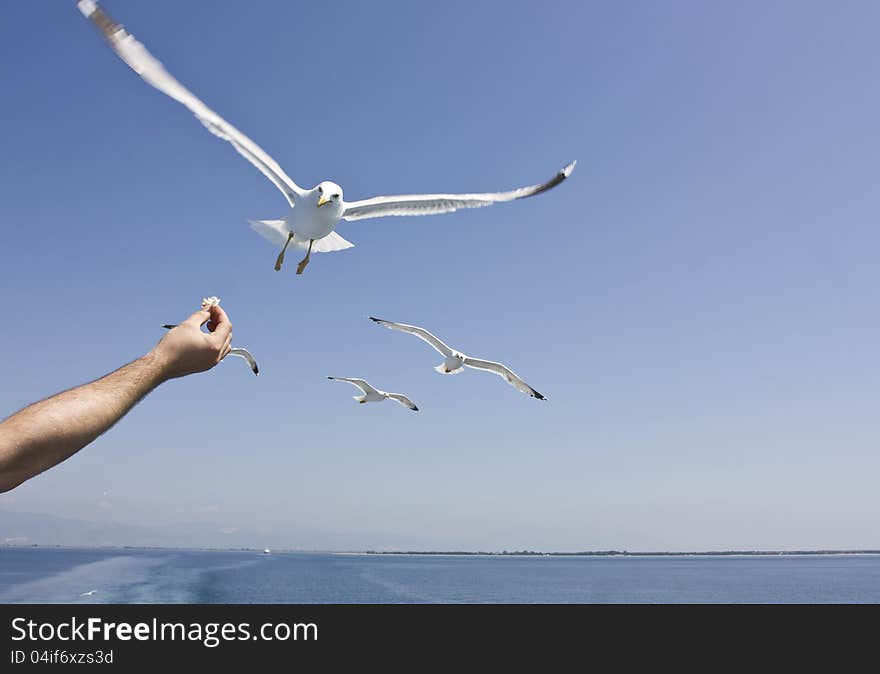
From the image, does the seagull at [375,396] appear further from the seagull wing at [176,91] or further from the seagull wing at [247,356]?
the seagull wing at [176,91]

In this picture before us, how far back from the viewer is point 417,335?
18.3m

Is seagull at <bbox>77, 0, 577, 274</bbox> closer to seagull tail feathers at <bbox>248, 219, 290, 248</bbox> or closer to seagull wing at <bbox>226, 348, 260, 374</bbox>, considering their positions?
seagull tail feathers at <bbox>248, 219, 290, 248</bbox>

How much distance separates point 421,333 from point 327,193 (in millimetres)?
6979

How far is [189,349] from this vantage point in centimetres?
171

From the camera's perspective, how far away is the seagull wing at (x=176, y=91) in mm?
8797

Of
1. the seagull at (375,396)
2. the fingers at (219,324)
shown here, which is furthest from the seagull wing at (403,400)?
the fingers at (219,324)

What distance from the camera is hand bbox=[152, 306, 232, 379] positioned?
1.68m

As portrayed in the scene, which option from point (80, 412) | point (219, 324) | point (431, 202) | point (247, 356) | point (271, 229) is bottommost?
point (80, 412)

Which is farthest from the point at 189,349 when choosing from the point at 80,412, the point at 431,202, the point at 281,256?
the point at 431,202

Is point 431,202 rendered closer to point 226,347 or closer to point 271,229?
point 271,229
